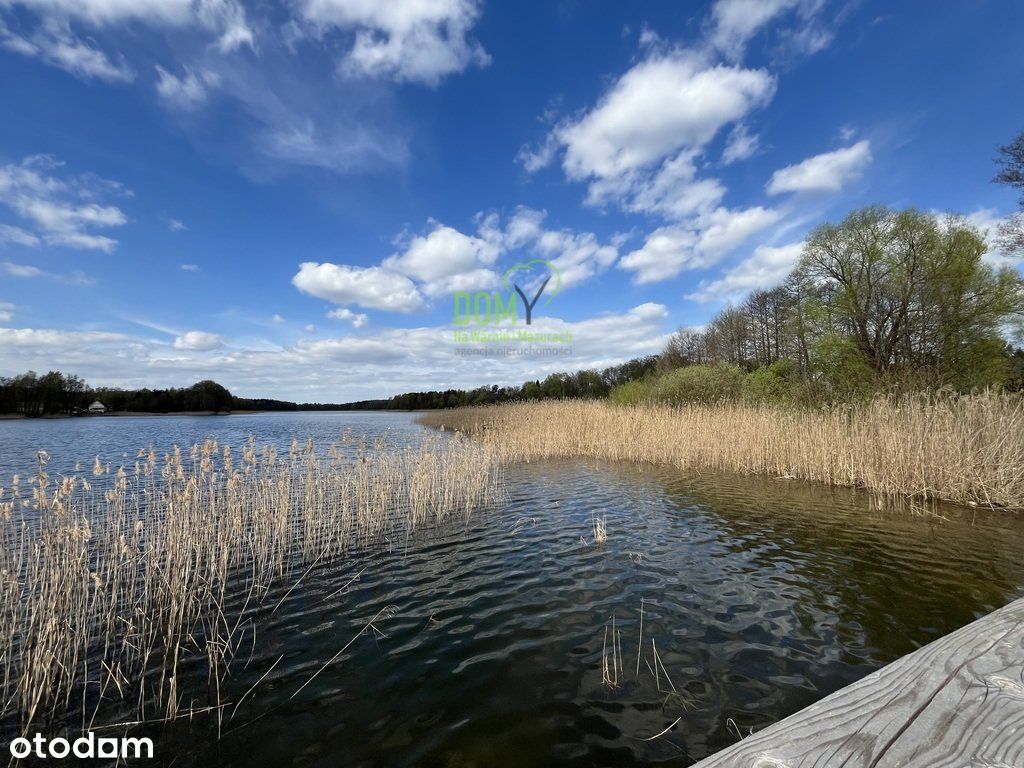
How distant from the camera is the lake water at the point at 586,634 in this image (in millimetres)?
2633

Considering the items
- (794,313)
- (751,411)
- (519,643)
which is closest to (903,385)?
(751,411)

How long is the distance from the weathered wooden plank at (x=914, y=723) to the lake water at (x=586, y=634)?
1.67 m

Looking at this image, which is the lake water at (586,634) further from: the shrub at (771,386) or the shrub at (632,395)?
the shrub at (632,395)

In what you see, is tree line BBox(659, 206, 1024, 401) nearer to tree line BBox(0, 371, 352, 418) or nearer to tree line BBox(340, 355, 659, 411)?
tree line BBox(340, 355, 659, 411)

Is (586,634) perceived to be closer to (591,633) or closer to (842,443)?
(591,633)

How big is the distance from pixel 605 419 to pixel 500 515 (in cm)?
927

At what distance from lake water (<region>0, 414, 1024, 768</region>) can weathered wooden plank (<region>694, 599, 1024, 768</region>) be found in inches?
65.8

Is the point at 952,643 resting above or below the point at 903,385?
below

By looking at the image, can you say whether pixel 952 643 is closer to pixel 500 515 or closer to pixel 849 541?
pixel 849 541

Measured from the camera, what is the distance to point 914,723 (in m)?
1.06

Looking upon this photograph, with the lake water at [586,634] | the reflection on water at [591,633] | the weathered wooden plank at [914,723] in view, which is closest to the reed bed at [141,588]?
the lake water at [586,634]

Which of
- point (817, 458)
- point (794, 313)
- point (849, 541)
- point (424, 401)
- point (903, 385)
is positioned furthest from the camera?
point (424, 401)

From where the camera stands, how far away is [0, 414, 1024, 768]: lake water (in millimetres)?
2633

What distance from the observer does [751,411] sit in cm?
1330
